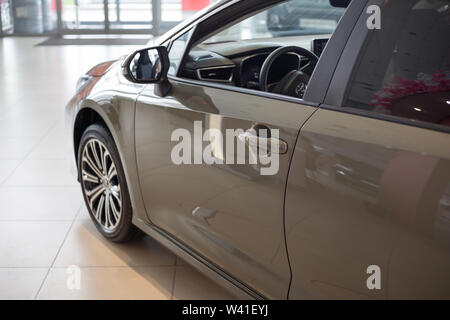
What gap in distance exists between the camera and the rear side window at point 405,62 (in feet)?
4.87

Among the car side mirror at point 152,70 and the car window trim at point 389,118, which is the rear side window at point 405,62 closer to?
the car window trim at point 389,118

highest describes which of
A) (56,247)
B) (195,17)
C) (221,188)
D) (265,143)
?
(195,17)

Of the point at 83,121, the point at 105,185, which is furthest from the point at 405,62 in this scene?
the point at 83,121

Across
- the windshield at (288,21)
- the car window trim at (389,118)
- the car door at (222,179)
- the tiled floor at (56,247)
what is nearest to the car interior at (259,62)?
the car door at (222,179)

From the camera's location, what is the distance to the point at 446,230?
1281 millimetres

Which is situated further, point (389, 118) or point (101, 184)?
point (101, 184)

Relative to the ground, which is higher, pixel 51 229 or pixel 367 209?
pixel 367 209

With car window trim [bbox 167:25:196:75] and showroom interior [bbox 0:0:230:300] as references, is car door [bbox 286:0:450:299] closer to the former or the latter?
car window trim [bbox 167:25:196:75]

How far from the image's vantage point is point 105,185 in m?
2.81

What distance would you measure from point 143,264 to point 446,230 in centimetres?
172

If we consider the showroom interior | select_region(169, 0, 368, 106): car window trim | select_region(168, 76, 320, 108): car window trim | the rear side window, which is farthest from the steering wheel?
the showroom interior

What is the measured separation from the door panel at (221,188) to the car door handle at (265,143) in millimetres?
19

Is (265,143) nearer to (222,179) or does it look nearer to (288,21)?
(222,179)

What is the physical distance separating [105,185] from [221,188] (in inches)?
41.2
